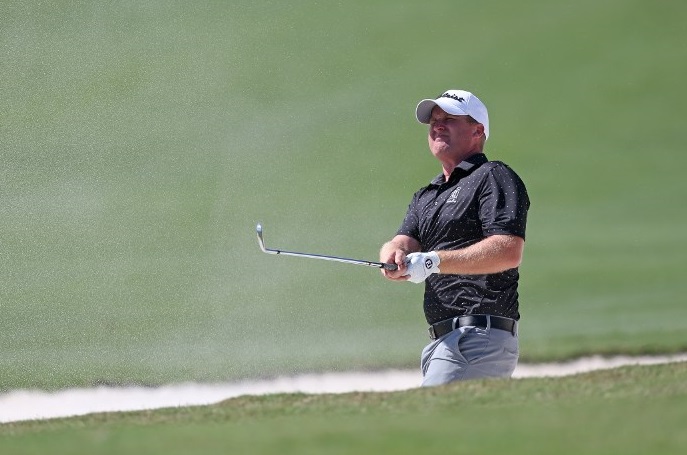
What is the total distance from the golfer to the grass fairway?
0.56 m

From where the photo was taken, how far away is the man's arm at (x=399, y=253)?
437 centimetres

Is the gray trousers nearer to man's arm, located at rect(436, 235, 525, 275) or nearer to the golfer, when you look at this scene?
the golfer

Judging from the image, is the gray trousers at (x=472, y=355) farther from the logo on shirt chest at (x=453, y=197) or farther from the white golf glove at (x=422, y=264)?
the logo on shirt chest at (x=453, y=197)

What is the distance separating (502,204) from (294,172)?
4.30 m

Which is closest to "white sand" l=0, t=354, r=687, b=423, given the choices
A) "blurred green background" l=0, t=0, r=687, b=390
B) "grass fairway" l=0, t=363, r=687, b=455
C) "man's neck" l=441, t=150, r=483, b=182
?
"blurred green background" l=0, t=0, r=687, b=390

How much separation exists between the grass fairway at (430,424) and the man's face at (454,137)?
3.81 ft

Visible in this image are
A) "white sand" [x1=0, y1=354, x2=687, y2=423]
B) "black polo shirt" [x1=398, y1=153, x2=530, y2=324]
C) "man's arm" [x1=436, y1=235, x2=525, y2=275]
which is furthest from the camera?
"white sand" [x1=0, y1=354, x2=687, y2=423]

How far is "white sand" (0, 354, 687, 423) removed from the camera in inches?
273

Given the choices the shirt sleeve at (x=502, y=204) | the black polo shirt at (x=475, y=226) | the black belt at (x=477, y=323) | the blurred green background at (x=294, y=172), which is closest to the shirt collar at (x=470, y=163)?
the black polo shirt at (x=475, y=226)

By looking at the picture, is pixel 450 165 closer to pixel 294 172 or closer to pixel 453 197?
pixel 453 197

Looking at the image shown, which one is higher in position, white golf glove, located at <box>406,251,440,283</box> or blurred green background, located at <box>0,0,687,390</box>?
blurred green background, located at <box>0,0,687,390</box>

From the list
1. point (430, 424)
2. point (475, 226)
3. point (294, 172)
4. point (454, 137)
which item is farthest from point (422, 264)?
point (294, 172)

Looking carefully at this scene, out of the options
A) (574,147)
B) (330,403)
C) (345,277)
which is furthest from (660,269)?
(330,403)

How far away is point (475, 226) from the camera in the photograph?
4.47 metres
